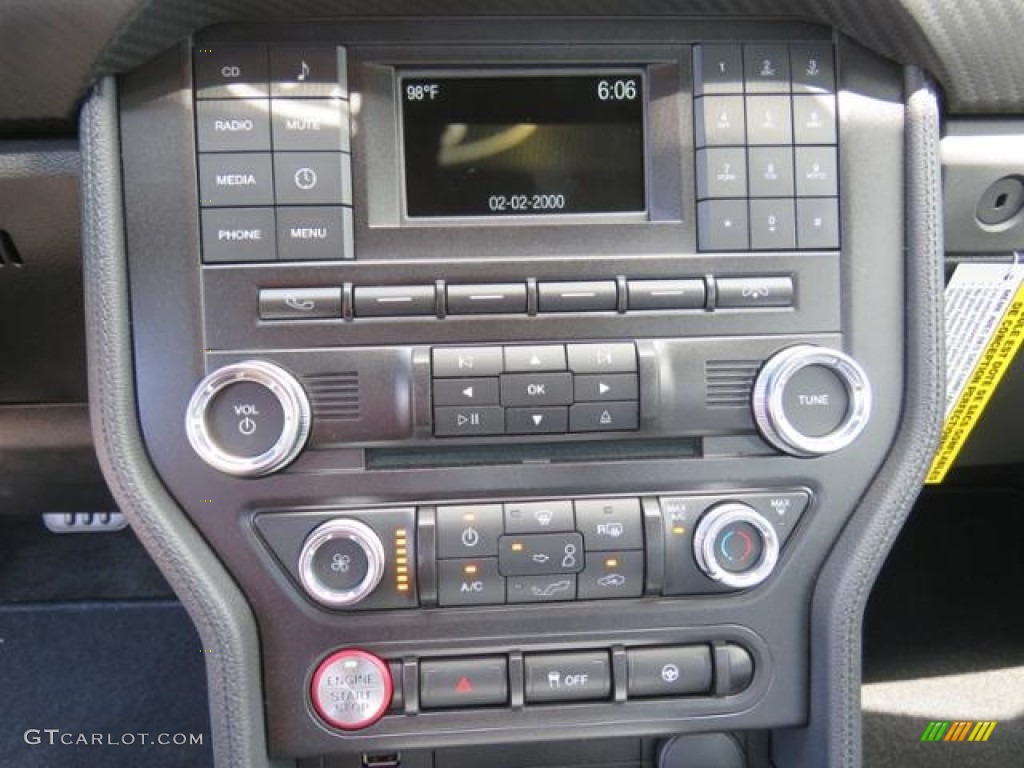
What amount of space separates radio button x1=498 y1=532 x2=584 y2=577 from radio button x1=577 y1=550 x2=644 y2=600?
12mm

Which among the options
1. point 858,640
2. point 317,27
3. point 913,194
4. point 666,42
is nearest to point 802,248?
point 913,194

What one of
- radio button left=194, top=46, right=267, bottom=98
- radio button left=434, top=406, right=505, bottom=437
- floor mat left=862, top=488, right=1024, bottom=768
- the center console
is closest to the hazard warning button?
the center console

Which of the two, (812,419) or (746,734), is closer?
(812,419)

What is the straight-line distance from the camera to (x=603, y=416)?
2.51 feet

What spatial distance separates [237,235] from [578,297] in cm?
30

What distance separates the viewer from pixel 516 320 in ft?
2.50

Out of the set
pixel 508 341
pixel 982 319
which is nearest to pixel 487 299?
pixel 508 341

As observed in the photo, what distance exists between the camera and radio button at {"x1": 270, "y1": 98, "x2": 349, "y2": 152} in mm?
740

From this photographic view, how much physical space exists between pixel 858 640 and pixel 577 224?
47 cm

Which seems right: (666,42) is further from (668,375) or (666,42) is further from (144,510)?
(144,510)

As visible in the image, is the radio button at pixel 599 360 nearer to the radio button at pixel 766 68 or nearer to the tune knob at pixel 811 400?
the tune knob at pixel 811 400

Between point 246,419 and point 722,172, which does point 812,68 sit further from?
point 246,419

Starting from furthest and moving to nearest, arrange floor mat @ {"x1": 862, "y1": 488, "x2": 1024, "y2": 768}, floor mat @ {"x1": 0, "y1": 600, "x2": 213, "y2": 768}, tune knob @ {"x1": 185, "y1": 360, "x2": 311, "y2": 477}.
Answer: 1. floor mat @ {"x1": 0, "y1": 600, "x2": 213, "y2": 768}
2. floor mat @ {"x1": 862, "y1": 488, "x2": 1024, "y2": 768}
3. tune knob @ {"x1": 185, "y1": 360, "x2": 311, "y2": 477}

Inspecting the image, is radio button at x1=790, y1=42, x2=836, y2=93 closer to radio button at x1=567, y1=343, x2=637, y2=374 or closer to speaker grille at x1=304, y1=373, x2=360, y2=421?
radio button at x1=567, y1=343, x2=637, y2=374
